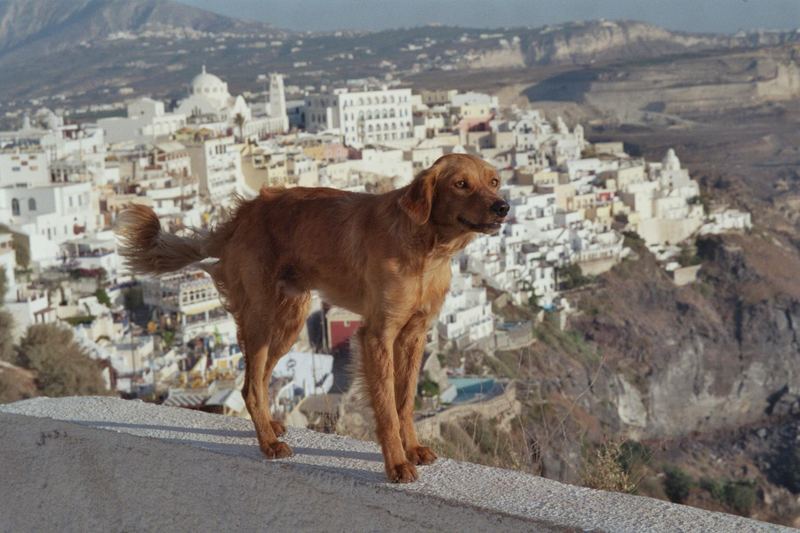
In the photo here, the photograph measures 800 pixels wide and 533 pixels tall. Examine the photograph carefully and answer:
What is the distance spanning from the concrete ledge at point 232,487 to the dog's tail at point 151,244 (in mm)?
408

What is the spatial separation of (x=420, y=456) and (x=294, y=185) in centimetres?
A: 739

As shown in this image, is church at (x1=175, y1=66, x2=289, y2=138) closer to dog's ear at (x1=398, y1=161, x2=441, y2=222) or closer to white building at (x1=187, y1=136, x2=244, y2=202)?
white building at (x1=187, y1=136, x2=244, y2=202)

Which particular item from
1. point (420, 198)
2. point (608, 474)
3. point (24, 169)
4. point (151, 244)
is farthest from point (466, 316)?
point (420, 198)

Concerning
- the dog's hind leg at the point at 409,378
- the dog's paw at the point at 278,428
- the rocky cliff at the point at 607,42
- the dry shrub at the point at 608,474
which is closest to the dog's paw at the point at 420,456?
the dog's hind leg at the point at 409,378

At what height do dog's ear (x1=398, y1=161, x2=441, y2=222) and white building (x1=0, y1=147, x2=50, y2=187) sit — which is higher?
dog's ear (x1=398, y1=161, x2=441, y2=222)

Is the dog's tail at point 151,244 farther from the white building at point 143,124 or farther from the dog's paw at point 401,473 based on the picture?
the white building at point 143,124

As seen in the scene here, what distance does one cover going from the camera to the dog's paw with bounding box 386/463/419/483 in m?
2.84

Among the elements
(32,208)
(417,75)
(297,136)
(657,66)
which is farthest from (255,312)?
(417,75)

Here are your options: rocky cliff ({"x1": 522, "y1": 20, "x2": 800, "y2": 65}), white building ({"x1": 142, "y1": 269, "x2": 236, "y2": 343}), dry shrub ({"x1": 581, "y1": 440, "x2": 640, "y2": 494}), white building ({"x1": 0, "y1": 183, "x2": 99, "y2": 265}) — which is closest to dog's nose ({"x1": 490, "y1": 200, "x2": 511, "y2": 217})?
dry shrub ({"x1": 581, "y1": 440, "x2": 640, "y2": 494})

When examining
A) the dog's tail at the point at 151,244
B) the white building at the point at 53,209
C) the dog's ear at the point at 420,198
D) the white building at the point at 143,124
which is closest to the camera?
the dog's ear at the point at 420,198

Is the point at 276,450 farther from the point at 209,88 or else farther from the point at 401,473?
the point at 209,88

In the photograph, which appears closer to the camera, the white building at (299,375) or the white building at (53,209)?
the white building at (299,375)

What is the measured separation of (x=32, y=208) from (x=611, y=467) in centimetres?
2366

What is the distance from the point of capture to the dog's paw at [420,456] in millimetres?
2988
